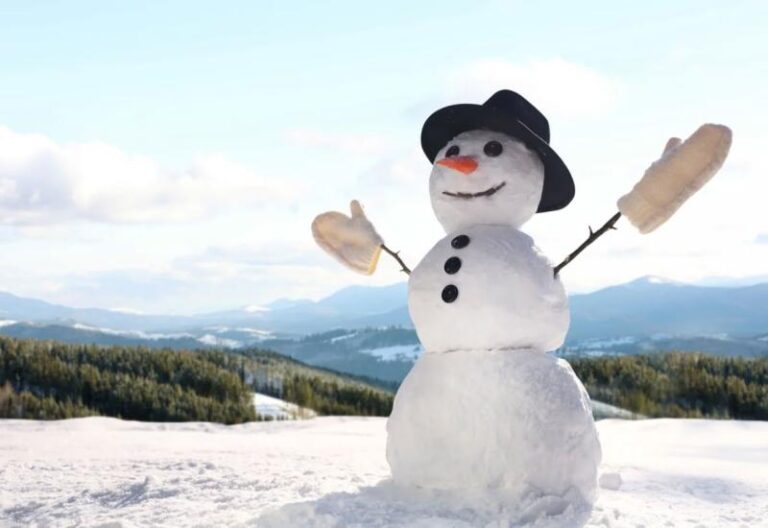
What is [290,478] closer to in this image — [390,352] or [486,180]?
[486,180]

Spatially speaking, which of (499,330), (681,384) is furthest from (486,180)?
(681,384)

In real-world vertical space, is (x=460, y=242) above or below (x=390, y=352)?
below

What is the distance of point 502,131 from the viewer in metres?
5.36

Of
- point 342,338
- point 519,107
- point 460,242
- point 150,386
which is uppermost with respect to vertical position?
point 342,338

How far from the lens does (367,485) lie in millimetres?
5688

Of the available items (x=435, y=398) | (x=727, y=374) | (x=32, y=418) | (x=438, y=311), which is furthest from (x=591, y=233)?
(x=727, y=374)

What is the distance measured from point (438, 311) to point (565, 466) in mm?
1148

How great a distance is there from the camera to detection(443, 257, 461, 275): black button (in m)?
5.02

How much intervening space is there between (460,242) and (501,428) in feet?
3.71

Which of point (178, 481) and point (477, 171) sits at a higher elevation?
point (477, 171)

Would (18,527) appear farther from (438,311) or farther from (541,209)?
(541,209)

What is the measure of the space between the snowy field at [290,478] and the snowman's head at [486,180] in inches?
70.0

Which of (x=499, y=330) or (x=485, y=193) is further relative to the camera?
(x=485, y=193)

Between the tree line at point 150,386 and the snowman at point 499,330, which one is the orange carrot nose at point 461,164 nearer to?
the snowman at point 499,330
